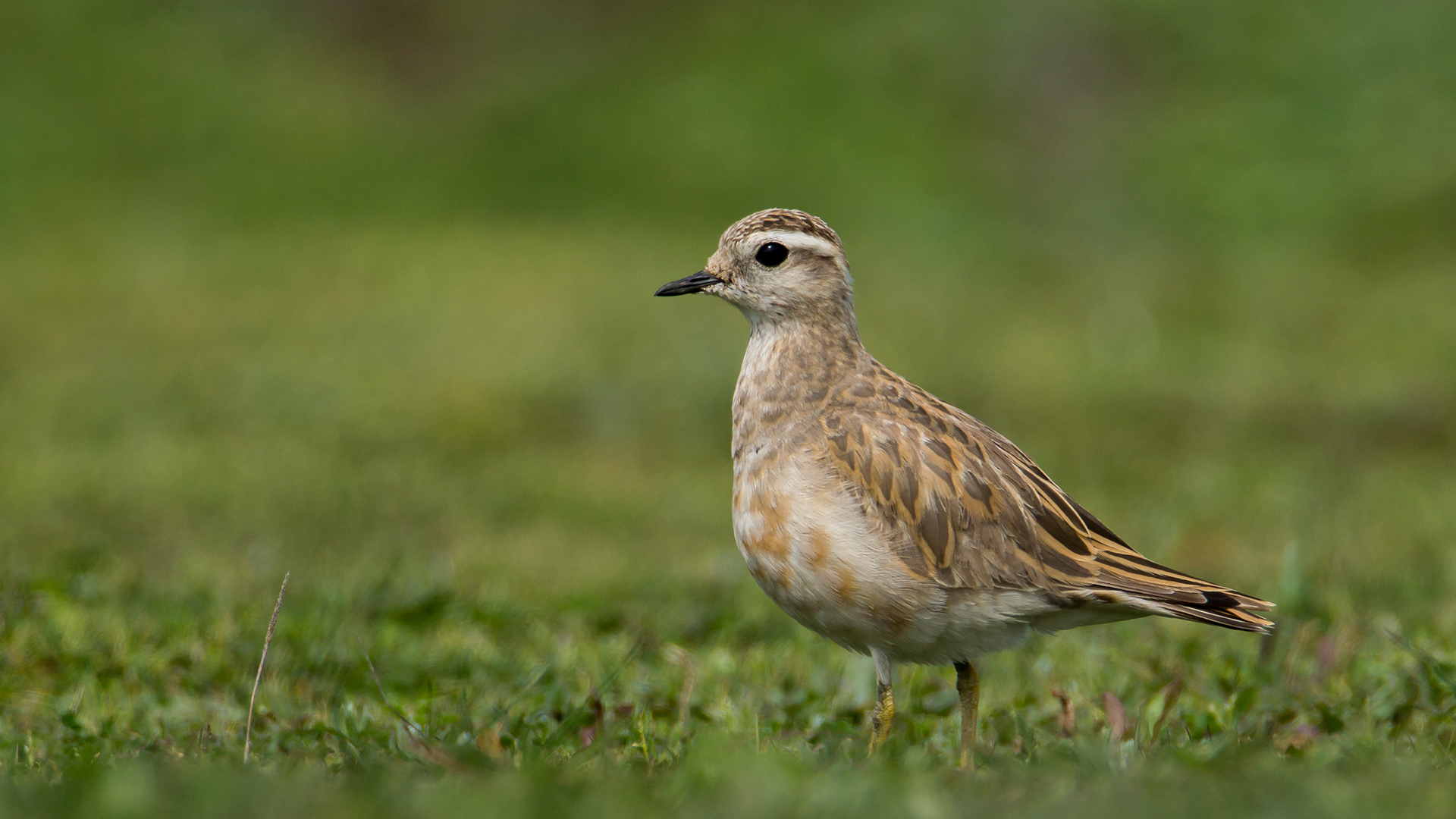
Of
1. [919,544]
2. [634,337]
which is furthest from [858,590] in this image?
[634,337]

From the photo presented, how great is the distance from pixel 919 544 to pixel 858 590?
30 cm

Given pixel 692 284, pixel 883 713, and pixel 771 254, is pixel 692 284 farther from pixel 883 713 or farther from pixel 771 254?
pixel 883 713

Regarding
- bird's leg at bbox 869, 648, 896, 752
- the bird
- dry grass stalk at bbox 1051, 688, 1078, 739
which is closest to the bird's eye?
the bird

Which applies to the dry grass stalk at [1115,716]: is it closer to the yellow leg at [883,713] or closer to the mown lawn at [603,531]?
the mown lawn at [603,531]

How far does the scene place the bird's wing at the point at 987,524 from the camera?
196 inches

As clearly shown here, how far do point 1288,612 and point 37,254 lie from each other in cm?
1362

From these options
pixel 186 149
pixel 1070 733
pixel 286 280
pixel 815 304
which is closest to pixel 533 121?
pixel 186 149

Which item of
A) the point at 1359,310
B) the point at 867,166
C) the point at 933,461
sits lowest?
the point at 933,461

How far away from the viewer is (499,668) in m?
5.96

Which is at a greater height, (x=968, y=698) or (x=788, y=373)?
(x=788, y=373)

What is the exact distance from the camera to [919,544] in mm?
5094

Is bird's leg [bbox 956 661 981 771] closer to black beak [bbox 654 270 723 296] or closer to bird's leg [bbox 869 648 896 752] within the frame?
bird's leg [bbox 869 648 896 752]

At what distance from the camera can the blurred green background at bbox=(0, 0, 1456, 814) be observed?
19.6ft

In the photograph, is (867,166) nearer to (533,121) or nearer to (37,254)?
(533,121)
